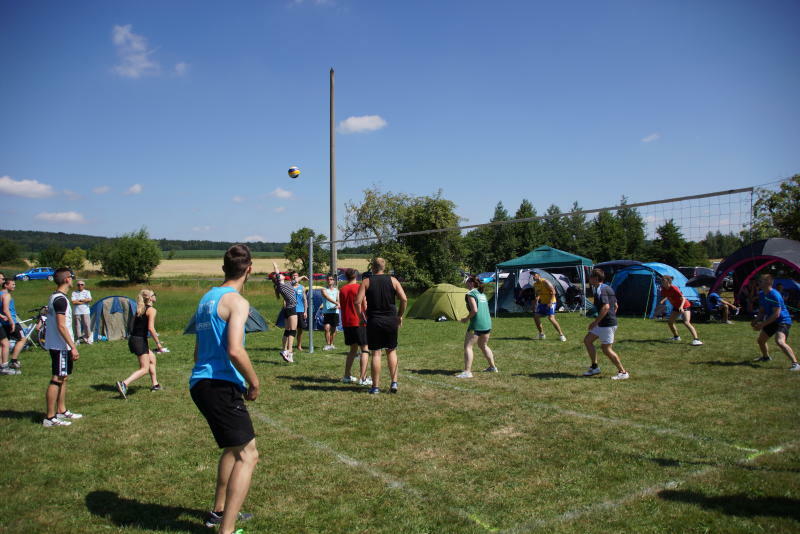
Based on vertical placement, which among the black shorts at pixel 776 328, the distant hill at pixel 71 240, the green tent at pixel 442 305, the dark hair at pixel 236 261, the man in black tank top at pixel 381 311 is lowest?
the green tent at pixel 442 305

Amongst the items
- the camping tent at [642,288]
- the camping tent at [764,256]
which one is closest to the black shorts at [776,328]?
the camping tent at [764,256]

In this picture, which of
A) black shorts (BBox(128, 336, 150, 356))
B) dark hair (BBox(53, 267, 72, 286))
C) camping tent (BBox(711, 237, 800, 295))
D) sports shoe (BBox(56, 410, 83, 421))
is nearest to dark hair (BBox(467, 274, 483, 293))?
black shorts (BBox(128, 336, 150, 356))

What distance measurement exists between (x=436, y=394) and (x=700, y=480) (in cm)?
370

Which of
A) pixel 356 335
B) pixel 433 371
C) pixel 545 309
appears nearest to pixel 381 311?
pixel 356 335

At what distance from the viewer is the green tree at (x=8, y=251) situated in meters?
77.0

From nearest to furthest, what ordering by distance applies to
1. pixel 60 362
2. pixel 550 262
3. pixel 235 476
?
pixel 235 476 < pixel 60 362 < pixel 550 262

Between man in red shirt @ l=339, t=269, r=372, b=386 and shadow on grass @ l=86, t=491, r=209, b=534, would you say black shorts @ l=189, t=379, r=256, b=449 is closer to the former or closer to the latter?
shadow on grass @ l=86, t=491, r=209, b=534

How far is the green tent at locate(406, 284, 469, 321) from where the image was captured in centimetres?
1859

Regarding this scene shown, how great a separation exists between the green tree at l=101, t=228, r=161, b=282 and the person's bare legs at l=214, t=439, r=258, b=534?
185 ft

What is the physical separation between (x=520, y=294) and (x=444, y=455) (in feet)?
53.2

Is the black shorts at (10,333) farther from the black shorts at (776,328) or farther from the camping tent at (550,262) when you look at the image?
the camping tent at (550,262)

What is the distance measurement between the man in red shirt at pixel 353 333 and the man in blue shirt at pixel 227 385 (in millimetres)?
4135

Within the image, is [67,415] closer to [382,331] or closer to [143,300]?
[143,300]

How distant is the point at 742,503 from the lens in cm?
378
